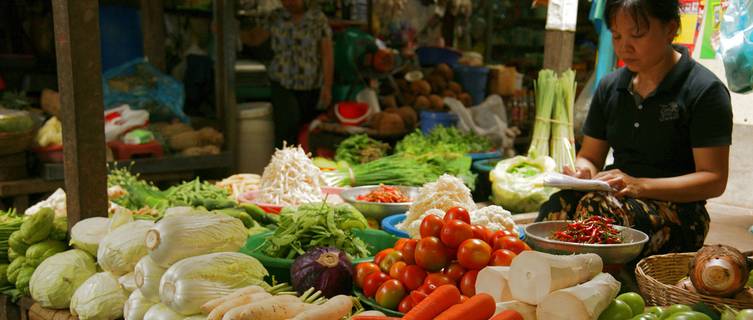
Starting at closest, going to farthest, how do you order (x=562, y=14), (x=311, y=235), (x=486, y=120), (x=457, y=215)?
(x=457, y=215) < (x=311, y=235) < (x=562, y=14) < (x=486, y=120)

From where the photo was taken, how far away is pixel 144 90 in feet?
20.9

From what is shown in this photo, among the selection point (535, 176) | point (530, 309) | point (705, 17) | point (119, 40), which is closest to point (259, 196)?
point (535, 176)

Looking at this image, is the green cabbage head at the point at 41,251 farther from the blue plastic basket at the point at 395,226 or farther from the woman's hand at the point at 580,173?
the woman's hand at the point at 580,173

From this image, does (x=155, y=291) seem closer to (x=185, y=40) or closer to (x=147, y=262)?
(x=147, y=262)

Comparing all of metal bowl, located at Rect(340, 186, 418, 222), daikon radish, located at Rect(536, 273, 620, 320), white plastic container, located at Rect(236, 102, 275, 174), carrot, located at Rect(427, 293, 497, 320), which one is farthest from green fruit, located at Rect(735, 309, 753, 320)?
white plastic container, located at Rect(236, 102, 275, 174)

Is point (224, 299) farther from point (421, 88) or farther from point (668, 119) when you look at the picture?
point (421, 88)

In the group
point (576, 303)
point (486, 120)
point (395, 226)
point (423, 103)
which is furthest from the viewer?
point (423, 103)

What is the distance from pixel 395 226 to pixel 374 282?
103cm

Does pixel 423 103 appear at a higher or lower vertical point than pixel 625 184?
lower

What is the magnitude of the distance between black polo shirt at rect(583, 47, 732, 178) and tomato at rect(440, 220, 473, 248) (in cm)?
139

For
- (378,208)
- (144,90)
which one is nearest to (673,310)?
(378,208)

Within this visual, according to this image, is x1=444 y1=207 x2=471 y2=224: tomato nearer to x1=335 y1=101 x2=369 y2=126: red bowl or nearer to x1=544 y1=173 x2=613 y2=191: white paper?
Result: x1=544 y1=173 x2=613 y2=191: white paper

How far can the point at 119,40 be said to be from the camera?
7.15 m

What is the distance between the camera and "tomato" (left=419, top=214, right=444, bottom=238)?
2373mm
